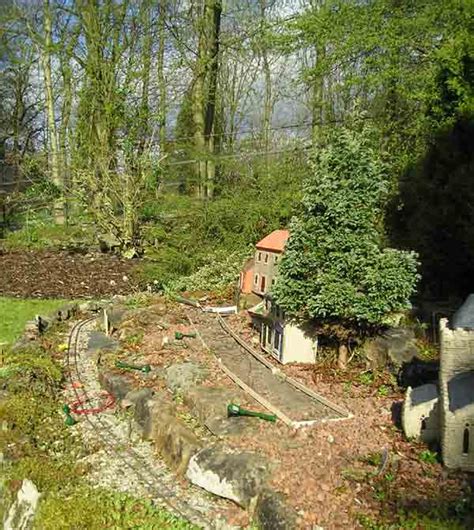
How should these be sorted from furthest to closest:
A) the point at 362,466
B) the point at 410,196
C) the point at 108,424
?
the point at 410,196
the point at 108,424
the point at 362,466

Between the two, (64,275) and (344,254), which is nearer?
(344,254)

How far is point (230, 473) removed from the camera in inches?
231

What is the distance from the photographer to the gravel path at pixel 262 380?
281 inches

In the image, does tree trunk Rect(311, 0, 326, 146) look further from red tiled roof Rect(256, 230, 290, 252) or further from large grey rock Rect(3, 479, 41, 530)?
large grey rock Rect(3, 479, 41, 530)

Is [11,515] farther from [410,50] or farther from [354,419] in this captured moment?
[410,50]

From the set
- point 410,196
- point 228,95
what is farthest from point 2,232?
point 410,196

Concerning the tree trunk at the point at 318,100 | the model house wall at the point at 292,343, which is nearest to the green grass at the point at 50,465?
the model house wall at the point at 292,343

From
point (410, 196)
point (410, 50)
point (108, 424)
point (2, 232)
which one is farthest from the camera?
point (2, 232)

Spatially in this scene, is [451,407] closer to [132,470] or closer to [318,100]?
[132,470]

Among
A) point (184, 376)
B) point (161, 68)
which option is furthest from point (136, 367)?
point (161, 68)

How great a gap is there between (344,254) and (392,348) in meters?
1.63

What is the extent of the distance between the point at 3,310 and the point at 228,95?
1801cm

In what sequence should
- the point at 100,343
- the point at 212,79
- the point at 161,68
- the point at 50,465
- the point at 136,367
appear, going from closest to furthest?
the point at 50,465 → the point at 136,367 → the point at 100,343 → the point at 212,79 → the point at 161,68

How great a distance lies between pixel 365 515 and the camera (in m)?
4.99
